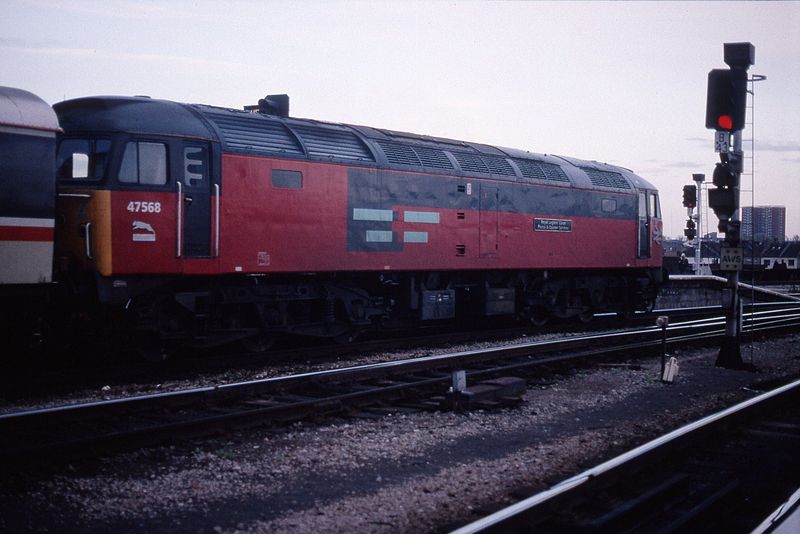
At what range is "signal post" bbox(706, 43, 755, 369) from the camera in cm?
1302

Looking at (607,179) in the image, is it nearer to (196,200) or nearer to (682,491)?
(196,200)

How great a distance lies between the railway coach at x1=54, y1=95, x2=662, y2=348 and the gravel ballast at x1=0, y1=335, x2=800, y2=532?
4682 millimetres

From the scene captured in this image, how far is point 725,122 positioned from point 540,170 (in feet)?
21.7

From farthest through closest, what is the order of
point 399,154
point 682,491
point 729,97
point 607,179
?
point 607,179
point 399,154
point 729,97
point 682,491

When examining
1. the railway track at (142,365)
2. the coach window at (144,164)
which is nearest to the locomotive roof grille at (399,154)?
the railway track at (142,365)

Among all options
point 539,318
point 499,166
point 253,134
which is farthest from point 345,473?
point 539,318

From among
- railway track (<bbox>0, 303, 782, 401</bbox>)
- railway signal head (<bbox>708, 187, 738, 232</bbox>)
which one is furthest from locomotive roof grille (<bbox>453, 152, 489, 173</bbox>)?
railway signal head (<bbox>708, 187, 738, 232</bbox>)

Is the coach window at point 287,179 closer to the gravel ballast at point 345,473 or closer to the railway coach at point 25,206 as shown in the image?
the railway coach at point 25,206

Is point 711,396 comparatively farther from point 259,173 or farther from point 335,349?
point 259,173

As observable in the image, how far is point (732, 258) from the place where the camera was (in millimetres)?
13398

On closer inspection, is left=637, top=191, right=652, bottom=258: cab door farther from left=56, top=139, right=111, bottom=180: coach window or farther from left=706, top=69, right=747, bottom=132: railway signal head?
left=56, top=139, right=111, bottom=180: coach window

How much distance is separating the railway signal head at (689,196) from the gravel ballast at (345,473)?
23499 mm

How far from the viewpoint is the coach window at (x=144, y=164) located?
38.1ft

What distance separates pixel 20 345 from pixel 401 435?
19.4 feet
